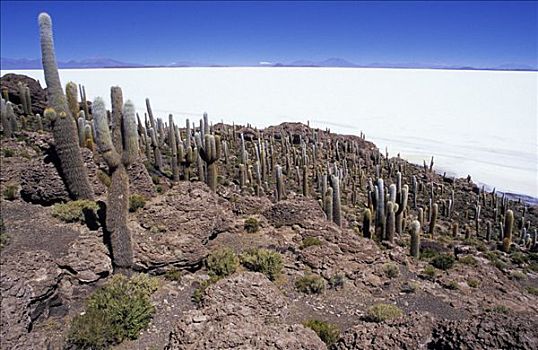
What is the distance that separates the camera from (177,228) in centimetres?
845

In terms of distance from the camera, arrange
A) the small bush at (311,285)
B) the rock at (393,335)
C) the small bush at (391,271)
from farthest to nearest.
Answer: the small bush at (391,271) < the small bush at (311,285) < the rock at (393,335)

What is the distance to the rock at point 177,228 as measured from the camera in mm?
7880

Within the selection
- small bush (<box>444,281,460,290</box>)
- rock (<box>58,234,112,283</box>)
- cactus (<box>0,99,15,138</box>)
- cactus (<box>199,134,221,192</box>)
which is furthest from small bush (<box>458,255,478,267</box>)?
cactus (<box>0,99,15,138</box>)

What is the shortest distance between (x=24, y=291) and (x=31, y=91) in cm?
2364

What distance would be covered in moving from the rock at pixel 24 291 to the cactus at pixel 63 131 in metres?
3.95

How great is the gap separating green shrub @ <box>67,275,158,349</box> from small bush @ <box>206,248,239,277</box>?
1.32 meters

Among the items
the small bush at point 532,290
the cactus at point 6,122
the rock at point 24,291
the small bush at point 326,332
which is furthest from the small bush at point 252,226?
the cactus at point 6,122

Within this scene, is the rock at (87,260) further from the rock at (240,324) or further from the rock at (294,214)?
the rock at (294,214)

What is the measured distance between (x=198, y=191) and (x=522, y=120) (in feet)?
147

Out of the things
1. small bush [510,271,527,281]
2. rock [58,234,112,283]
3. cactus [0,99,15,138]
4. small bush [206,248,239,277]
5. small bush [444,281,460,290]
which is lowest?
small bush [510,271,527,281]

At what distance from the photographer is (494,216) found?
17.3 meters

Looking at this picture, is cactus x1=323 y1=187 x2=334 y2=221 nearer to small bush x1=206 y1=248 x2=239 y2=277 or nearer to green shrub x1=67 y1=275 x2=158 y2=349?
small bush x1=206 y1=248 x2=239 y2=277

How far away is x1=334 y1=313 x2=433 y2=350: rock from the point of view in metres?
4.92

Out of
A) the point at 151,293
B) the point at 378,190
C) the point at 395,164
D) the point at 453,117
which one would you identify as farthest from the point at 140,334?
the point at 453,117
